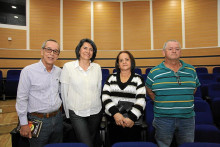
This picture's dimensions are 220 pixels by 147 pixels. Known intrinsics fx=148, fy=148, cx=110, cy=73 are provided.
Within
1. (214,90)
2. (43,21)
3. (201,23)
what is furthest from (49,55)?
(201,23)

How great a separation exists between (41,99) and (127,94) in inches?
32.5

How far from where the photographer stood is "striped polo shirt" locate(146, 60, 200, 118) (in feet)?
4.55

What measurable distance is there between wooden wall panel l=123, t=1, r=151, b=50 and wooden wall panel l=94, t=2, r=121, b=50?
13.9 inches

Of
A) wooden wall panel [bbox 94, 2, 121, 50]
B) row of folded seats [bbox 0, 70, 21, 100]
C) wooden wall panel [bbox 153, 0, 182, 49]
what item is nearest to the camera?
row of folded seats [bbox 0, 70, 21, 100]

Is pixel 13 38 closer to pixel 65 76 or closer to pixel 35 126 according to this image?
pixel 65 76

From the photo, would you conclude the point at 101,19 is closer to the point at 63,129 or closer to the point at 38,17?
the point at 38,17

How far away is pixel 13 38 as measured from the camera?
5605mm

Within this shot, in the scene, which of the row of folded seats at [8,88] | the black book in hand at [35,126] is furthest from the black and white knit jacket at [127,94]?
the row of folded seats at [8,88]

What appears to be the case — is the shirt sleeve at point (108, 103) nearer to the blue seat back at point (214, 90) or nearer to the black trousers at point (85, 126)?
the black trousers at point (85, 126)

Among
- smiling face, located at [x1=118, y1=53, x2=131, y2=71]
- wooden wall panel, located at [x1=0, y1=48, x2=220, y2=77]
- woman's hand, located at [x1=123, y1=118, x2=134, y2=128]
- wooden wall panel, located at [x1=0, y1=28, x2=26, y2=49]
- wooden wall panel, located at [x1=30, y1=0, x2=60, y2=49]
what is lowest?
woman's hand, located at [x1=123, y1=118, x2=134, y2=128]

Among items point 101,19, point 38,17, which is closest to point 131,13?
point 101,19

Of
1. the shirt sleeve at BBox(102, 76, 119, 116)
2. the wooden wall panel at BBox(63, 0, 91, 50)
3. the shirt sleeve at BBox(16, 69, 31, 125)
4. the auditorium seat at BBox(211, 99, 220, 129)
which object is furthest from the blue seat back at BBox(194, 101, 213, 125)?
the wooden wall panel at BBox(63, 0, 91, 50)

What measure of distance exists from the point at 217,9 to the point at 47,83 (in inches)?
278

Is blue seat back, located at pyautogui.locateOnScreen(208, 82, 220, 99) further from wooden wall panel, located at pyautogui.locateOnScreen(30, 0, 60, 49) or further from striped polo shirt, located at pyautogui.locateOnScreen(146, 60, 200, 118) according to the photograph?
wooden wall panel, located at pyautogui.locateOnScreen(30, 0, 60, 49)
